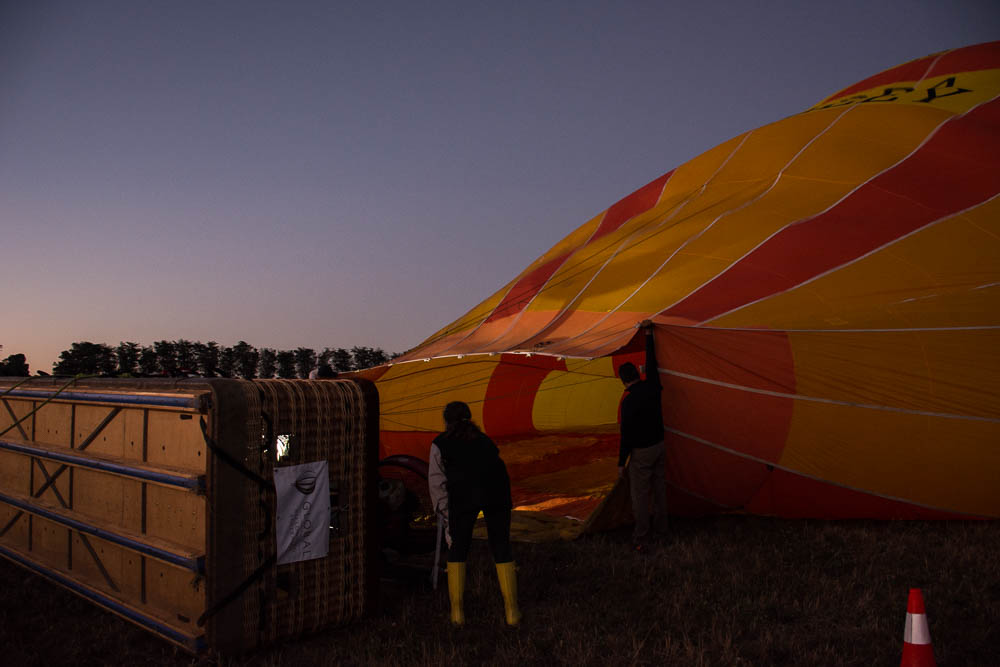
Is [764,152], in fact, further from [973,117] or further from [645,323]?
[645,323]

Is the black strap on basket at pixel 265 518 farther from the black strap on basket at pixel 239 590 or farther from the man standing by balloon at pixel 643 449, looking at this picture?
the man standing by balloon at pixel 643 449

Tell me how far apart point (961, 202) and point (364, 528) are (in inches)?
239

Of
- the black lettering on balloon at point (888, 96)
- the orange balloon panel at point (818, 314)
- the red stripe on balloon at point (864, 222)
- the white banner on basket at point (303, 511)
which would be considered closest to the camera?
the white banner on basket at point (303, 511)

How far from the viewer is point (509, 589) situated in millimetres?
4223

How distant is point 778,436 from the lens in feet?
19.8

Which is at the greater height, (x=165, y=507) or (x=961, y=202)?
(x=961, y=202)

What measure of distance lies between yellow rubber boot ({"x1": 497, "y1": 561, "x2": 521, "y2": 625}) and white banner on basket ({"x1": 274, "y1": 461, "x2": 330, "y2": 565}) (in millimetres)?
991

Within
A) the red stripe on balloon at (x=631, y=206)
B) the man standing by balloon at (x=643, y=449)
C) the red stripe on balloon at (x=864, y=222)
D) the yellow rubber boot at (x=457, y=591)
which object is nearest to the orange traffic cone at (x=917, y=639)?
the yellow rubber boot at (x=457, y=591)

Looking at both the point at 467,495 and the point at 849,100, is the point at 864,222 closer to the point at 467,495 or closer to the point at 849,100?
the point at 849,100

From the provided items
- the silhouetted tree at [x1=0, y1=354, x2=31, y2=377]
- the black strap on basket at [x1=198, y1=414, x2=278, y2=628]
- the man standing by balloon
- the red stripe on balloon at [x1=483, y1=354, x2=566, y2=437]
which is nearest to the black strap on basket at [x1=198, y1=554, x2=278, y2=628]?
the black strap on basket at [x1=198, y1=414, x2=278, y2=628]

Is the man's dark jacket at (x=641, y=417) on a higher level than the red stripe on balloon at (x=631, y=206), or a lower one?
lower

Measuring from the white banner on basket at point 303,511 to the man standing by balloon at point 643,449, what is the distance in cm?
257

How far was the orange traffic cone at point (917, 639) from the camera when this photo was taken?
2.91 meters

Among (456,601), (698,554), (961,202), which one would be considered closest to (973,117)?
(961,202)
